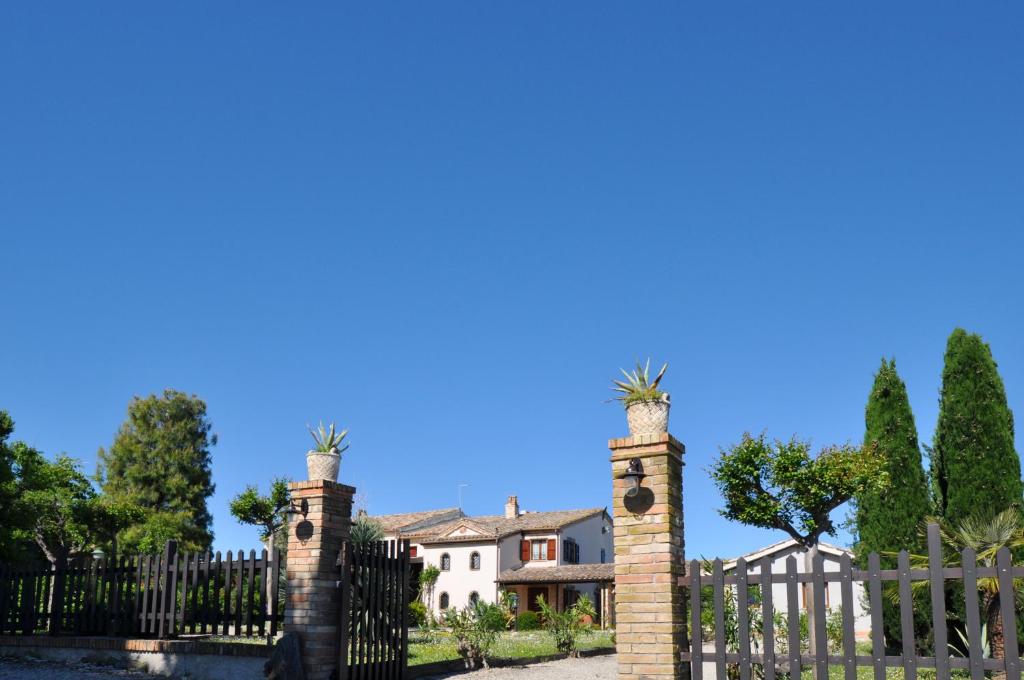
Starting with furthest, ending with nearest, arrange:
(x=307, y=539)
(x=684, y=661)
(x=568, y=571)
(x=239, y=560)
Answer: (x=568, y=571)
(x=239, y=560)
(x=307, y=539)
(x=684, y=661)

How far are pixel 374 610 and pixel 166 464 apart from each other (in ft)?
125

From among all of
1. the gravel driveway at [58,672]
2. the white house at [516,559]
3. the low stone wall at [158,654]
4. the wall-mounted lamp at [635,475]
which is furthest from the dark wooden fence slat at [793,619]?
the white house at [516,559]

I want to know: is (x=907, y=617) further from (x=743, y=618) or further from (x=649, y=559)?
(x=649, y=559)

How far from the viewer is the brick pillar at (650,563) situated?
754 cm

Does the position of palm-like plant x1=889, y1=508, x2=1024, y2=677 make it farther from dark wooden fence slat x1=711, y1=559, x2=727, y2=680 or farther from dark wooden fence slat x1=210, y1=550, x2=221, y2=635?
dark wooden fence slat x1=210, y1=550, x2=221, y2=635

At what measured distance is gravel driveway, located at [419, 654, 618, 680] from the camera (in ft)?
45.5

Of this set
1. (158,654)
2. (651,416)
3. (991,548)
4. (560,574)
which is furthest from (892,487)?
(560,574)

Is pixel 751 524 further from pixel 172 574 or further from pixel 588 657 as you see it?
pixel 172 574

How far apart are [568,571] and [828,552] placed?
40.0 feet

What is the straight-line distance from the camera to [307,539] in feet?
36.4

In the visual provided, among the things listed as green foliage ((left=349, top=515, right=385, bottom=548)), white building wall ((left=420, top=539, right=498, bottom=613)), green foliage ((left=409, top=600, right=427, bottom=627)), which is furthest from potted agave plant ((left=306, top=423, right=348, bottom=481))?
white building wall ((left=420, top=539, right=498, bottom=613))

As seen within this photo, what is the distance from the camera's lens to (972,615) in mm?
6547

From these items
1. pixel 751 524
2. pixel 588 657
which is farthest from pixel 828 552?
pixel 588 657

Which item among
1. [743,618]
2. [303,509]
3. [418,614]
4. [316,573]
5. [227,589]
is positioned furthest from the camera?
[418,614]
